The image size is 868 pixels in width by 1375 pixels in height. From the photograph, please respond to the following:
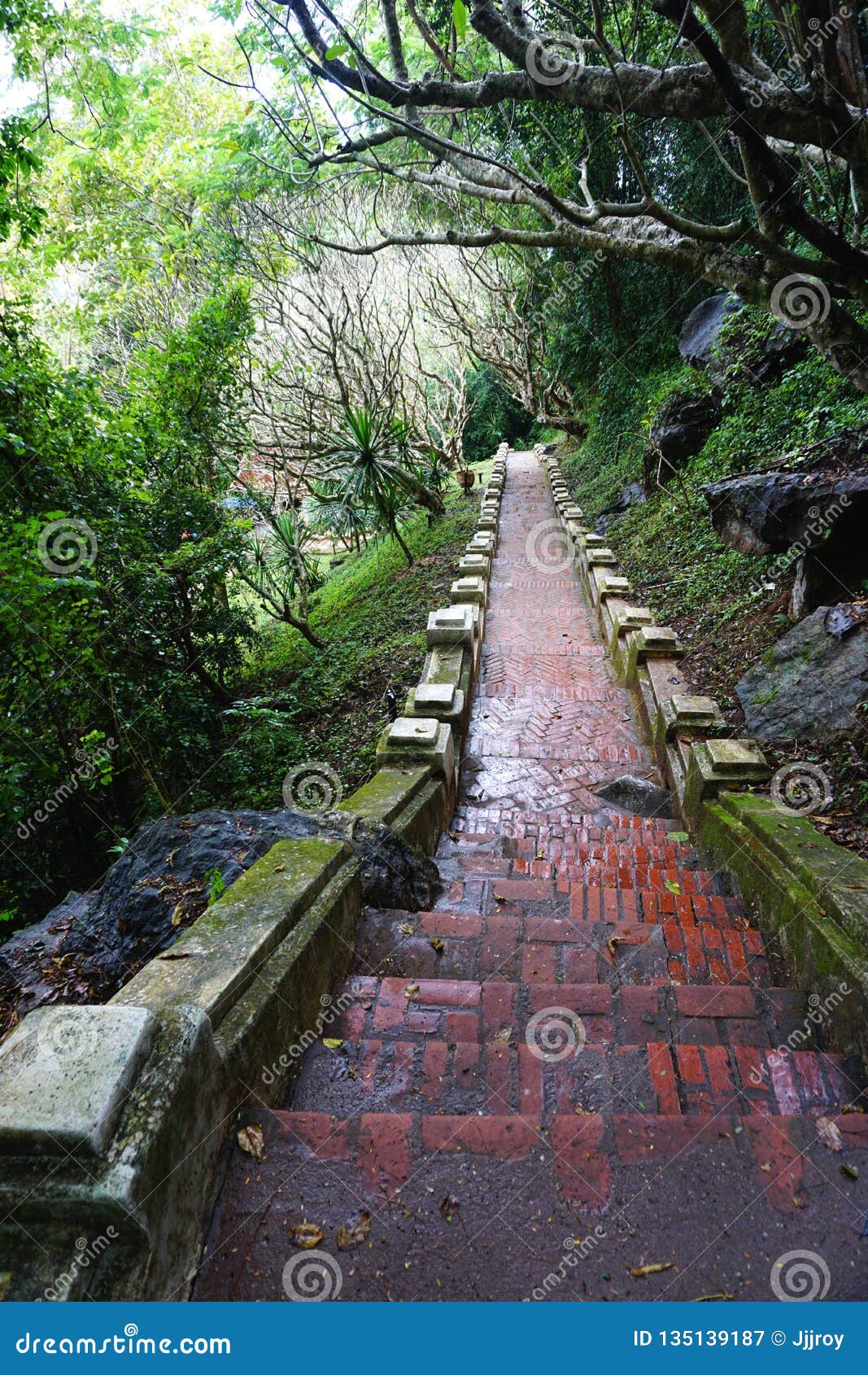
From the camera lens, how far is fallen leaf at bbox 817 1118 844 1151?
70.2 inches

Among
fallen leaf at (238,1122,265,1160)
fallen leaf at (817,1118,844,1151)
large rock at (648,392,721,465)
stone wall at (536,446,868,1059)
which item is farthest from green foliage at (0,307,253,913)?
large rock at (648,392,721,465)

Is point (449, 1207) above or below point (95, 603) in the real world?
below

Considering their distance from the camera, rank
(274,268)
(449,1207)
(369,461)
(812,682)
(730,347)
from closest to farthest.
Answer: (449,1207), (812,682), (730,347), (369,461), (274,268)

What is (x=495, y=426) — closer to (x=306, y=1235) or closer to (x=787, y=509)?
(x=787, y=509)

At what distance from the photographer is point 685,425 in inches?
403

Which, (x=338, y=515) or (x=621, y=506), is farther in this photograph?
(x=621, y=506)

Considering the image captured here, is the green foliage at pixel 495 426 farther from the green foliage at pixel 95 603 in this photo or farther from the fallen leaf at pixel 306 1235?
the fallen leaf at pixel 306 1235

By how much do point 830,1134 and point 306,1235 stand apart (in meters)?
1.35

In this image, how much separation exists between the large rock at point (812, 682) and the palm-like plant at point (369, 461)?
6.86 metres

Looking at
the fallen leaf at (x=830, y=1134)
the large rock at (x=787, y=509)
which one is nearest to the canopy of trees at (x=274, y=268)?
the large rock at (x=787, y=509)

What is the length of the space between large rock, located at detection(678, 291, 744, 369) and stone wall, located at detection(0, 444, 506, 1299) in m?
10.3

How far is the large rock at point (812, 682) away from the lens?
4387 millimetres

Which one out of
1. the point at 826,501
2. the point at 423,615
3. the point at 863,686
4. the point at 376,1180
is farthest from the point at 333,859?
the point at 423,615

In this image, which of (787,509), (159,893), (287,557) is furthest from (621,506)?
(159,893)
